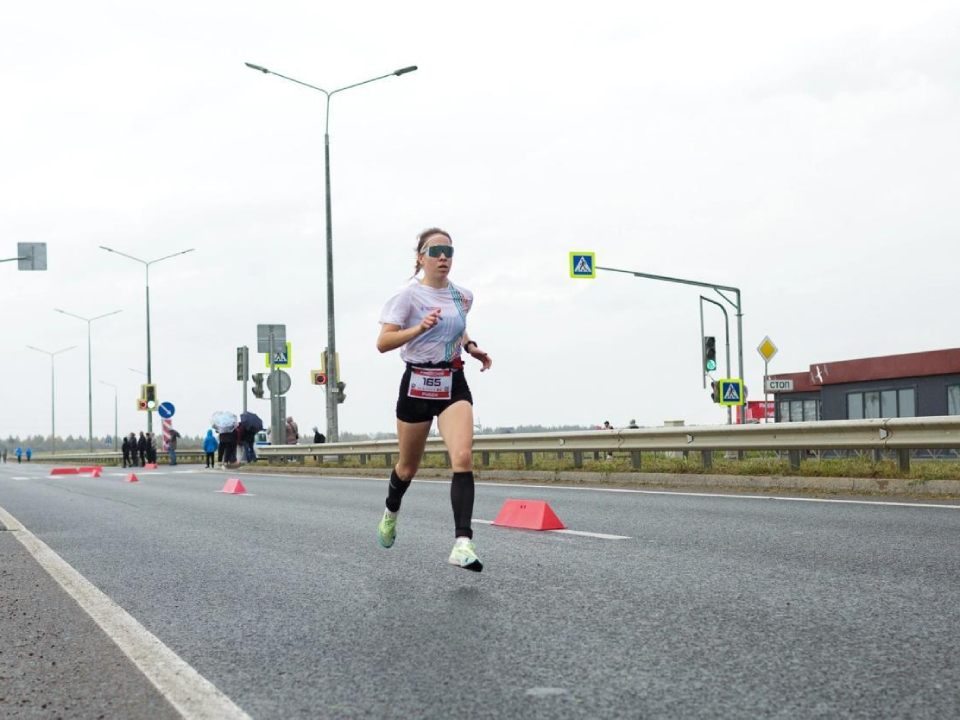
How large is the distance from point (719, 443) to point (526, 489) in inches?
105

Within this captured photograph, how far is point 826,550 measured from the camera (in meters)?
6.89

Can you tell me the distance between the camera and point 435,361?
624 cm

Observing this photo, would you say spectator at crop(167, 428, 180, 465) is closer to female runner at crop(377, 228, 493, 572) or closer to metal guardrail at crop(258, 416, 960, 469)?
metal guardrail at crop(258, 416, 960, 469)

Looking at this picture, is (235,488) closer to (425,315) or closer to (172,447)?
(425,315)

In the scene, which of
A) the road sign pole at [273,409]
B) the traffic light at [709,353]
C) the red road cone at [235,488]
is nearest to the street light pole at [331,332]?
the road sign pole at [273,409]

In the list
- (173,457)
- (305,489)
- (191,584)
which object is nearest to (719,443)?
(305,489)

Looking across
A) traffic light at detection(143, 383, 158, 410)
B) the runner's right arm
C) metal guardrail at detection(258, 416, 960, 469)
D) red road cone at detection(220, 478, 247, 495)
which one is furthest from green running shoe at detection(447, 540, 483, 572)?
traffic light at detection(143, 383, 158, 410)

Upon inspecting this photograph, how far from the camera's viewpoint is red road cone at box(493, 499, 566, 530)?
346 inches

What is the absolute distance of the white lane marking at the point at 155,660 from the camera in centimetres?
350

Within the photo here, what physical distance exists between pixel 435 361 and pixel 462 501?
80cm

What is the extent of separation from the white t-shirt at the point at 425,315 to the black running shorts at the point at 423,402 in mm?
72

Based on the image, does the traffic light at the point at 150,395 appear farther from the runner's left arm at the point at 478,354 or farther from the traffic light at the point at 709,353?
the runner's left arm at the point at 478,354

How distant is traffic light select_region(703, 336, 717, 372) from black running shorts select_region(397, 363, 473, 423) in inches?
1229

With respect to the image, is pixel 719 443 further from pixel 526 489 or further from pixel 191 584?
pixel 191 584
